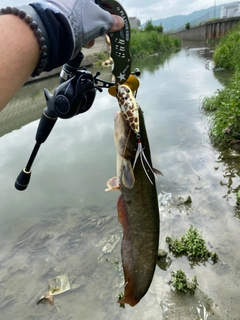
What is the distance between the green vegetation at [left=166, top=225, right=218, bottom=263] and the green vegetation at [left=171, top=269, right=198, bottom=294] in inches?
14.1

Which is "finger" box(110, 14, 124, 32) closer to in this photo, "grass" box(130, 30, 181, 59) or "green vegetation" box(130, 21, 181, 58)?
"grass" box(130, 30, 181, 59)

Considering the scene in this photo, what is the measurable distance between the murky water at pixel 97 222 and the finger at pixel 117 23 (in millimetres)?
2485

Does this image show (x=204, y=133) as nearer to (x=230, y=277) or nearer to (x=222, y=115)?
(x=222, y=115)

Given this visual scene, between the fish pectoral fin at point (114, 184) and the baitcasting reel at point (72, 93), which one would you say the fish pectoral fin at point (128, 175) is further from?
the baitcasting reel at point (72, 93)

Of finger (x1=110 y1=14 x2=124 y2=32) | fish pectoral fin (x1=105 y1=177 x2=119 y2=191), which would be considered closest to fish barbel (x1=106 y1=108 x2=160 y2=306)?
fish pectoral fin (x1=105 y1=177 x2=119 y2=191)

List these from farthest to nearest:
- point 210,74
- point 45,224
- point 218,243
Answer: point 210,74 → point 45,224 → point 218,243

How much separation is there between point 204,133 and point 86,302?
16.1 feet

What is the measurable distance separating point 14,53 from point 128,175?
1151mm

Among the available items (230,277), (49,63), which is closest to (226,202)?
(230,277)

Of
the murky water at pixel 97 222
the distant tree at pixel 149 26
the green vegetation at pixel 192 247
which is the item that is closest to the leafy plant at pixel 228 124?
the murky water at pixel 97 222

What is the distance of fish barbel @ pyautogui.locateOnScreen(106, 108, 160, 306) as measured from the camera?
2012 millimetres

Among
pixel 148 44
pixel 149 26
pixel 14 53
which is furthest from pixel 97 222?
pixel 149 26

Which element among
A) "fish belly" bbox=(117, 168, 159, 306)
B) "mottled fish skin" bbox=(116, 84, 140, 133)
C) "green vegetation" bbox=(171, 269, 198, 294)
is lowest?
"green vegetation" bbox=(171, 269, 198, 294)

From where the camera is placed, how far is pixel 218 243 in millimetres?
3631
